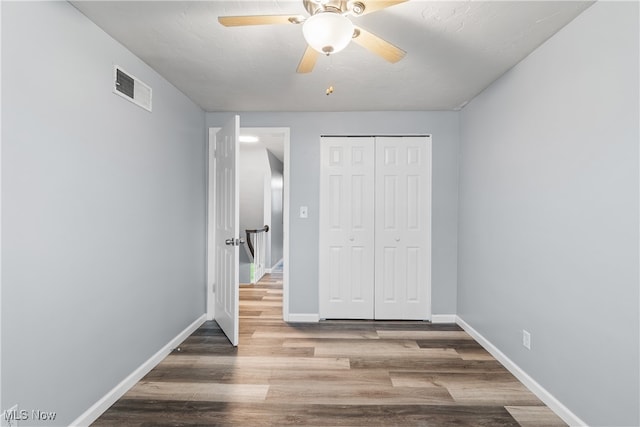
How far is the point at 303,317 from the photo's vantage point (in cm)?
364

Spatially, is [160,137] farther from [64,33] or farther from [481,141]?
[481,141]

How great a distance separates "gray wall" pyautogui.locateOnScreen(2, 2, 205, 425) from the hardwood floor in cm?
35

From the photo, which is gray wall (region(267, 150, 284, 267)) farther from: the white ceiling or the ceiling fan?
the ceiling fan

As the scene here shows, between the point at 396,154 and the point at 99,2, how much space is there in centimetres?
281

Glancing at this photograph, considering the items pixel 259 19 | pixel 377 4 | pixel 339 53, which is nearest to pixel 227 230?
pixel 339 53

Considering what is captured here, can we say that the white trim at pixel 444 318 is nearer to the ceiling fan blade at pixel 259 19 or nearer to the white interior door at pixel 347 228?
the white interior door at pixel 347 228

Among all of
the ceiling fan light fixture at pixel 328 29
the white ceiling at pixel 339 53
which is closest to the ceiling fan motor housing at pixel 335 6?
the ceiling fan light fixture at pixel 328 29

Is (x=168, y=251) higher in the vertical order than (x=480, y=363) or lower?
higher

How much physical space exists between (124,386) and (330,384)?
138 cm

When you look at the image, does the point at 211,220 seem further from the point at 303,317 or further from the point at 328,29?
the point at 328,29

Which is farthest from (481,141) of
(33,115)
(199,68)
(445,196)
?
(33,115)

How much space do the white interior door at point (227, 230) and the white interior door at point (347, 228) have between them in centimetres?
103

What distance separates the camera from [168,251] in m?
2.83

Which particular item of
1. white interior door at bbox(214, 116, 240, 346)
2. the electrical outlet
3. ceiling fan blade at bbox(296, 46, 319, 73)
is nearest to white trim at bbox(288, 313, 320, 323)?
white interior door at bbox(214, 116, 240, 346)
